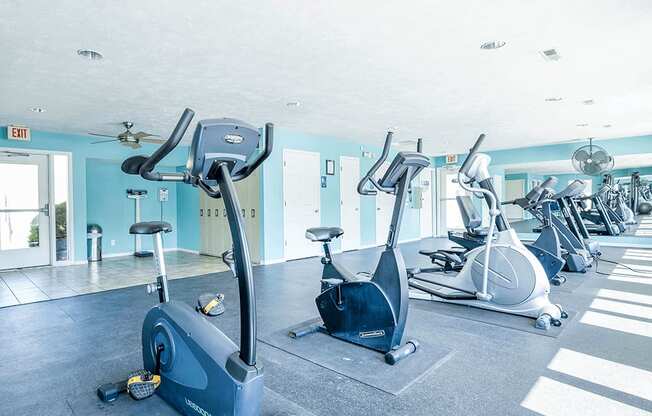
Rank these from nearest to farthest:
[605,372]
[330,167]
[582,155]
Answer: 1. [605,372]
2. [582,155]
3. [330,167]

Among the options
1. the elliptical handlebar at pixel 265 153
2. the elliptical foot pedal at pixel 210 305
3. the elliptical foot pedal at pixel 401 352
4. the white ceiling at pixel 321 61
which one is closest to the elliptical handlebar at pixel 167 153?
the elliptical handlebar at pixel 265 153

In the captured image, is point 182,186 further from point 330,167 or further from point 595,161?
point 595,161

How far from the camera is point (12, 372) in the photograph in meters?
2.28

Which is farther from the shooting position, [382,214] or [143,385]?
[382,214]

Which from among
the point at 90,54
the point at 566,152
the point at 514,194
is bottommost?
the point at 514,194

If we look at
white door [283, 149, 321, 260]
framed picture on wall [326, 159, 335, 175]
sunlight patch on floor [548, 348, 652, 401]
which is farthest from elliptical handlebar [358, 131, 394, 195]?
framed picture on wall [326, 159, 335, 175]

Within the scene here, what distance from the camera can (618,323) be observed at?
2.93 metres

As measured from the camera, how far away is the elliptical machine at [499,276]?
3.03 m

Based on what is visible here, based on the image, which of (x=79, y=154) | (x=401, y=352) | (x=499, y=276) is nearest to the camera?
(x=401, y=352)

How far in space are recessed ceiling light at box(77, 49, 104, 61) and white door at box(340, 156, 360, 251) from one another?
15.9 feet

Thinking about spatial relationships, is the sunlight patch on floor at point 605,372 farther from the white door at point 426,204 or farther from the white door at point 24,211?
the white door at point 426,204

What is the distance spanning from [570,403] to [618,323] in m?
1.57

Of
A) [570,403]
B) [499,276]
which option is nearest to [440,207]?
[499,276]

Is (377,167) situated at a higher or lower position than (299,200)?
higher
